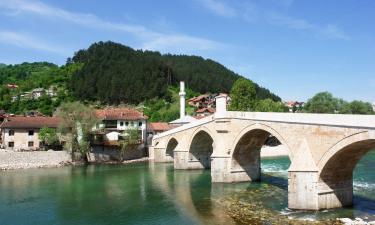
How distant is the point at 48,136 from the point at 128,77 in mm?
38395

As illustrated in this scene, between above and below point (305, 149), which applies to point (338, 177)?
below

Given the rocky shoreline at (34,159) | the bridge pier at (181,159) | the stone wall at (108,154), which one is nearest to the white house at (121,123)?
the stone wall at (108,154)

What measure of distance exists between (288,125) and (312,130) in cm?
200

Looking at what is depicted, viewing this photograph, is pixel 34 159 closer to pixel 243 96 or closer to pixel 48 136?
pixel 48 136

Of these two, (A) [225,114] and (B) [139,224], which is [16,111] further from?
(B) [139,224]

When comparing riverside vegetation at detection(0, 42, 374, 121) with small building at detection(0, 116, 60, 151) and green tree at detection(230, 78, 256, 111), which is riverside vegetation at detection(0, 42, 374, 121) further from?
small building at detection(0, 116, 60, 151)

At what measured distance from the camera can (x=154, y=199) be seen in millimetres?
20562

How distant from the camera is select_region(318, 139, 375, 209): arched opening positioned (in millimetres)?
16266

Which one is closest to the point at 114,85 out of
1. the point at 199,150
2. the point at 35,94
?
the point at 35,94

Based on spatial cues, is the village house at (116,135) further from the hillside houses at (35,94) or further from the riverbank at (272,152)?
the hillside houses at (35,94)

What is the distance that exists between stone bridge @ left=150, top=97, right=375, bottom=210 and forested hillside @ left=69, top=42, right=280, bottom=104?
49.5 meters

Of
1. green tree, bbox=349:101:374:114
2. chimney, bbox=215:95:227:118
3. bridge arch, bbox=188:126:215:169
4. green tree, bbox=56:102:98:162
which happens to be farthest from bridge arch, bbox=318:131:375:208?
green tree, bbox=349:101:374:114

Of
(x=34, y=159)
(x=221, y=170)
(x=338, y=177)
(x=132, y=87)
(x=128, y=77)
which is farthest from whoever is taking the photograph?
(x=128, y=77)

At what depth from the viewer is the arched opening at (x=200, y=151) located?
1300 inches
